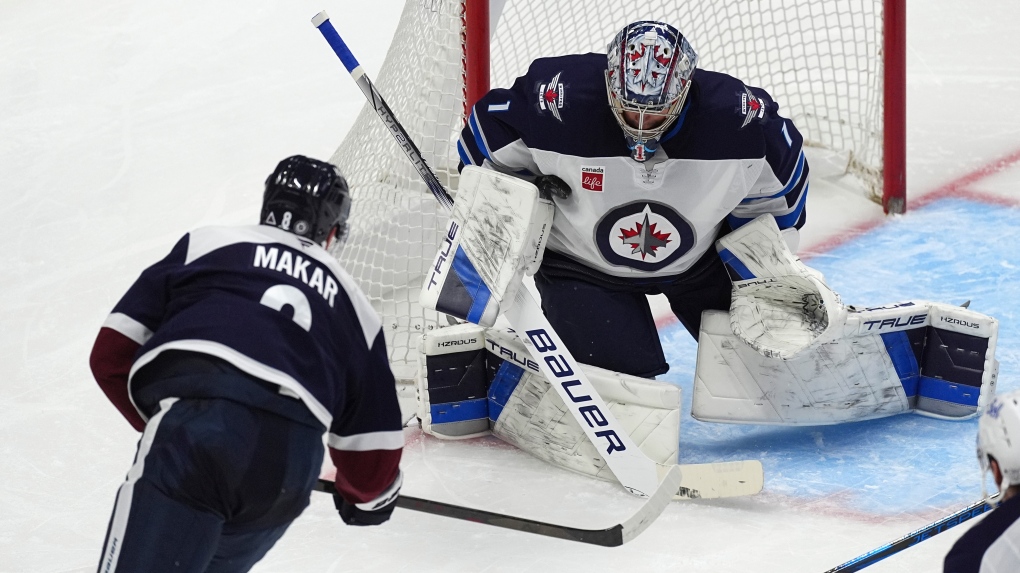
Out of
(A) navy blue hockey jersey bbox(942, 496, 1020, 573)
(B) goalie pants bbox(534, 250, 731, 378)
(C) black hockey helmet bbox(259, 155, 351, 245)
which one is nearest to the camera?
(A) navy blue hockey jersey bbox(942, 496, 1020, 573)

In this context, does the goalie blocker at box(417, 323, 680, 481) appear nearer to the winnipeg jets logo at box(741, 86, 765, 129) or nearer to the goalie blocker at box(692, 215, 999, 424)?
the goalie blocker at box(692, 215, 999, 424)

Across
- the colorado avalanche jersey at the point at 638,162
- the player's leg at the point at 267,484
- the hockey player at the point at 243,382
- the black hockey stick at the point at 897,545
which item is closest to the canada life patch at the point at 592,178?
the colorado avalanche jersey at the point at 638,162

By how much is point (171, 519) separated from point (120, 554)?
9 centimetres

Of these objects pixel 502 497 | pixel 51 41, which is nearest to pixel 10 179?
pixel 51 41

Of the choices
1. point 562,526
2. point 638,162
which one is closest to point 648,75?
point 638,162

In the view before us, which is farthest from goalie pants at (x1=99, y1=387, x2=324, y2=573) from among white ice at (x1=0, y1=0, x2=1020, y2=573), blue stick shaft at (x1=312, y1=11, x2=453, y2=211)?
blue stick shaft at (x1=312, y1=11, x2=453, y2=211)

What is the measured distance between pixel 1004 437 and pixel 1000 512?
10 cm

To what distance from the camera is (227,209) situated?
4.66 meters

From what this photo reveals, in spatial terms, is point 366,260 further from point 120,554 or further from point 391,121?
point 120,554

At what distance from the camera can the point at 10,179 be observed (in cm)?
487

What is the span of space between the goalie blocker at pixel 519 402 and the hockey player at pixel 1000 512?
1.41 metres

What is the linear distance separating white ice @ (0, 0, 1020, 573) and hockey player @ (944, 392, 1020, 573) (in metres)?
1.10

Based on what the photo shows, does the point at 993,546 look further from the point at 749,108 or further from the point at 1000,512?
the point at 749,108

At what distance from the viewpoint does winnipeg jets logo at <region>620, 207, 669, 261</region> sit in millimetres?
3092
